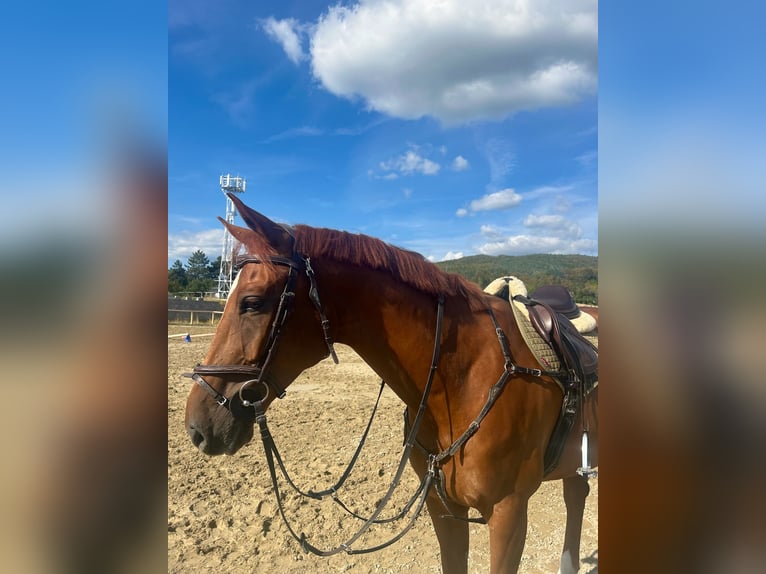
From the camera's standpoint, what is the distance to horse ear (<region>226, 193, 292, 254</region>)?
1.84m

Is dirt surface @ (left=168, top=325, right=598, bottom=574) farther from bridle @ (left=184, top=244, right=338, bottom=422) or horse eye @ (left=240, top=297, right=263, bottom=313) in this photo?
horse eye @ (left=240, top=297, right=263, bottom=313)

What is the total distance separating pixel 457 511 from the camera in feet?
7.48

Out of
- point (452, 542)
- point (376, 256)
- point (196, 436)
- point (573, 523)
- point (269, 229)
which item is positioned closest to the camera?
point (196, 436)

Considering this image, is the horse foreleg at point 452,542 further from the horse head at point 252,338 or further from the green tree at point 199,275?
the green tree at point 199,275

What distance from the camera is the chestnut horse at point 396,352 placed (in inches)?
70.1

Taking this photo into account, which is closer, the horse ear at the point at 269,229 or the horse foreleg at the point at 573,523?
the horse ear at the point at 269,229

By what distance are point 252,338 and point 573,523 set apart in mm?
2931

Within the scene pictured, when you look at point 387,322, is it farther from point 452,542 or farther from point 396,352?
point 452,542

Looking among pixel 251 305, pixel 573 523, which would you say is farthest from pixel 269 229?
pixel 573 523

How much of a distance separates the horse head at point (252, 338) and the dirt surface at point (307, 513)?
2338 mm

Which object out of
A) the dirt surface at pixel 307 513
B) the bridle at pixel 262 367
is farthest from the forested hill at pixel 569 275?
the dirt surface at pixel 307 513

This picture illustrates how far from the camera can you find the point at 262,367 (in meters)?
1.79

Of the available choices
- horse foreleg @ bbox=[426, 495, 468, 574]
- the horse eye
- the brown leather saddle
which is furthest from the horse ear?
horse foreleg @ bbox=[426, 495, 468, 574]
